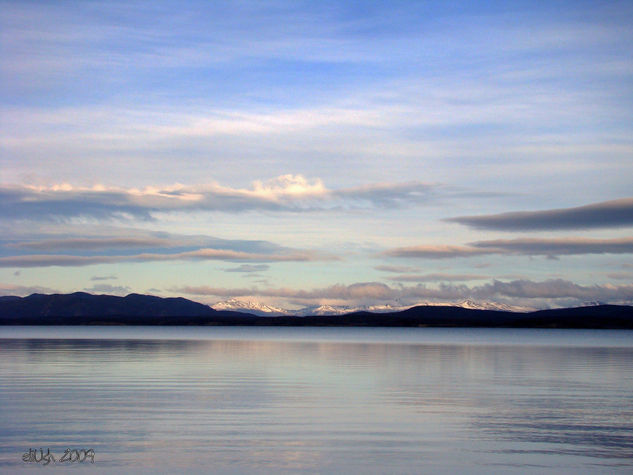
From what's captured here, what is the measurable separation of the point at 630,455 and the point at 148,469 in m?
10.8

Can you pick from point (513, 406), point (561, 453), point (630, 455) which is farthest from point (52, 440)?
point (513, 406)

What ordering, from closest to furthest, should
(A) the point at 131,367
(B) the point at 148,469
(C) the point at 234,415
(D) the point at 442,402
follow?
(B) the point at 148,469 < (C) the point at 234,415 < (D) the point at 442,402 < (A) the point at 131,367

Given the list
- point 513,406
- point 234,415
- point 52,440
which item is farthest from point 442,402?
point 52,440

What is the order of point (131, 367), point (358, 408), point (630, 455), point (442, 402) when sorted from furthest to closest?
point (131, 367)
point (442, 402)
point (358, 408)
point (630, 455)

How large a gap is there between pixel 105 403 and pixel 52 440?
7.30 metres

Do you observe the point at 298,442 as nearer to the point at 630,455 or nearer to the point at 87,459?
the point at 87,459

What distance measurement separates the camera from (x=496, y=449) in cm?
1880

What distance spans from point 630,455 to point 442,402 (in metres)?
10.5

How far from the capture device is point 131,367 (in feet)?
146

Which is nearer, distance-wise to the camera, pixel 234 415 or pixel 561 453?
pixel 561 453

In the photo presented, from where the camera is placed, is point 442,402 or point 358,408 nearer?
point 358,408

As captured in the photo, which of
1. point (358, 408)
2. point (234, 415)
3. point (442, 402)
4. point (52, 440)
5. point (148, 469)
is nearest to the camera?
point (148, 469)

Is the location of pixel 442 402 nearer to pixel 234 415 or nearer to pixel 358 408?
pixel 358 408

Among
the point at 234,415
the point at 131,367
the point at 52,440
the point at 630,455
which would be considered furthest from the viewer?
the point at 131,367
